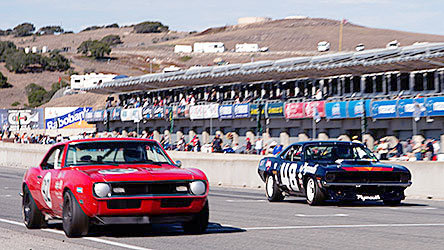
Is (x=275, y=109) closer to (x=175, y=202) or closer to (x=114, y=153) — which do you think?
(x=114, y=153)

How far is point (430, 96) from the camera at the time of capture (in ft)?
133

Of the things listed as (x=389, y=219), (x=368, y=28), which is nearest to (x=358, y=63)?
(x=389, y=219)

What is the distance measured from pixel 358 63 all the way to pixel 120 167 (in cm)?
3859

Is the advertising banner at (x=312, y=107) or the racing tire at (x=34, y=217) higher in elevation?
the advertising banner at (x=312, y=107)

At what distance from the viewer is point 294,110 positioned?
49.4 m

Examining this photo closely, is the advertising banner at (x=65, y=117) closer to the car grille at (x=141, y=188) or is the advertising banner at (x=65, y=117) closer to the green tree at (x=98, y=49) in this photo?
the car grille at (x=141, y=188)

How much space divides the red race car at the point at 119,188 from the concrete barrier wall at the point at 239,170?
11.2 m

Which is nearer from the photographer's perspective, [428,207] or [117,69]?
[428,207]

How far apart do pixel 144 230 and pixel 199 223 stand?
46.2 inches

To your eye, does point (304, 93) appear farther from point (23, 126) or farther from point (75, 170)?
point (75, 170)

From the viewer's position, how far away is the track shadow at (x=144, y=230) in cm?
1138

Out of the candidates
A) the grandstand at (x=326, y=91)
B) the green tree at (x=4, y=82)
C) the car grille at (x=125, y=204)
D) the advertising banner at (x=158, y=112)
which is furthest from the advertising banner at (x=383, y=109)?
the green tree at (x=4, y=82)

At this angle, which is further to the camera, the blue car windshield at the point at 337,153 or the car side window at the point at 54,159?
the blue car windshield at the point at 337,153

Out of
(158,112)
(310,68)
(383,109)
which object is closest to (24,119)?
(158,112)
